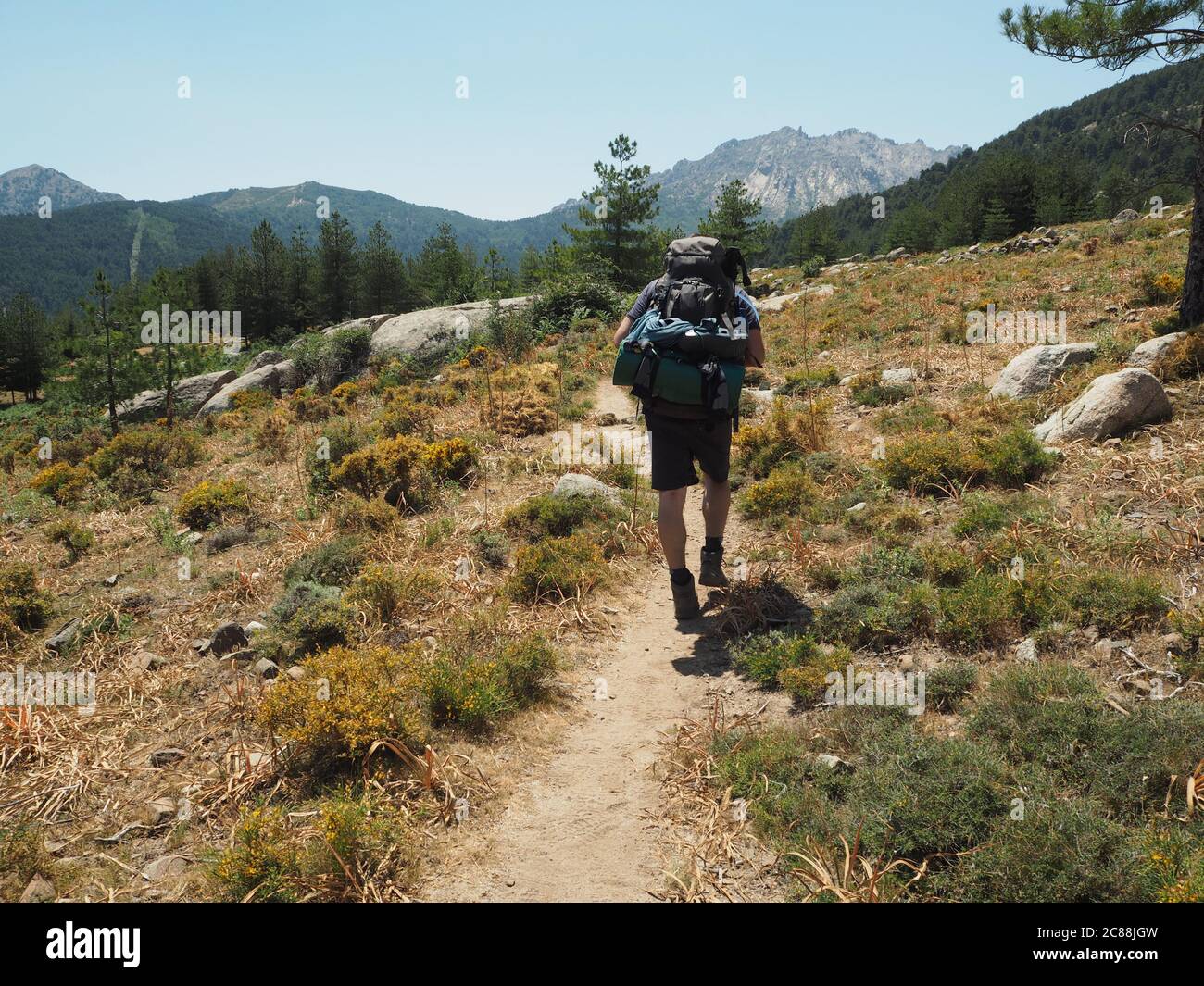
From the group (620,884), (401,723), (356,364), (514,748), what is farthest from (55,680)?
(356,364)

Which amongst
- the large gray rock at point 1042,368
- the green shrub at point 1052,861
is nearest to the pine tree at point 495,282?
the large gray rock at point 1042,368

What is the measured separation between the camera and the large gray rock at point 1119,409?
25.6 ft

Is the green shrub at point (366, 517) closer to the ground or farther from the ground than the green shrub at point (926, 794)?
farther from the ground

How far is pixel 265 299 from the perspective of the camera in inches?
2749

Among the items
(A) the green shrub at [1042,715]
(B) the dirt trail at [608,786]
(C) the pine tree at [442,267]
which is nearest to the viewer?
(B) the dirt trail at [608,786]

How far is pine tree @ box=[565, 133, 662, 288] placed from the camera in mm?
30125

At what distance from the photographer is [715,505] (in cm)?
632

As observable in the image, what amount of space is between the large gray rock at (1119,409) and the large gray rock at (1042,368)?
143cm

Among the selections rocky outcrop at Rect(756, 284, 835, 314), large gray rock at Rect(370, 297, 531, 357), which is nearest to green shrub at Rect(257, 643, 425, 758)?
large gray rock at Rect(370, 297, 531, 357)

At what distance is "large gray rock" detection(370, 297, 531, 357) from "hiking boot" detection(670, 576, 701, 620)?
17.5m

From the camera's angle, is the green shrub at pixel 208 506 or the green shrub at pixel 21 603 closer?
the green shrub at pixel 21 603

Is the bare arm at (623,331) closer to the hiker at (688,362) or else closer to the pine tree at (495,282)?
the hiker at (688,362)

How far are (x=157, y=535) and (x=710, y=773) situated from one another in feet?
29.9

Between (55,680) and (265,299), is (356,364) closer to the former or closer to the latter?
(55,680)
